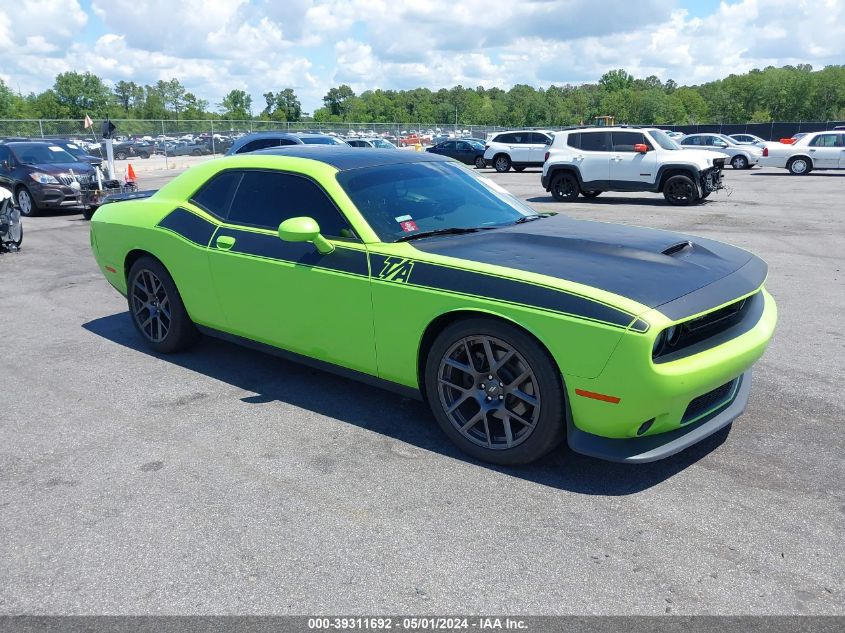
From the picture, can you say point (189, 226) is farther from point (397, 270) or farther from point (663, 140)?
point (663, 140)

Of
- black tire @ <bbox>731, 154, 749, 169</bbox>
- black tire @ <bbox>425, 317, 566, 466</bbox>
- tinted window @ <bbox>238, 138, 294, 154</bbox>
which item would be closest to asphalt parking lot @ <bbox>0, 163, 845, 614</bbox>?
black tire @ <bbox>425, 317, 566, 466</bbox>

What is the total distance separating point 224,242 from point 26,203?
13277 mm

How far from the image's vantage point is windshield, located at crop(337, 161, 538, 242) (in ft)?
13.9

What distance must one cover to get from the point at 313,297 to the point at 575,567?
2.21 meters

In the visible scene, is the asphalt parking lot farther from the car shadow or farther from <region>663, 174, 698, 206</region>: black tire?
<region>663, 174, 698, 206</region>: black tire

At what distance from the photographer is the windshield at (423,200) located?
4246mm

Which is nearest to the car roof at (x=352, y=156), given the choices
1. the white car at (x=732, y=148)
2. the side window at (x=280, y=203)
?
the side window at (x=280, y=203)

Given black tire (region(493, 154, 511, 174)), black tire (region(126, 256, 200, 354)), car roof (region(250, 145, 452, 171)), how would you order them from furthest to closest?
black tire (region(493, 154, 511, 174)) < black tire (region(126, 256, 200, 354)) < car roof (region(250, 145, 452, 171))

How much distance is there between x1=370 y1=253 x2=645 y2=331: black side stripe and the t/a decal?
0.03 m

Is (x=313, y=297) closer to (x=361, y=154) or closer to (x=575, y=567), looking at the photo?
(x=361, y=154)

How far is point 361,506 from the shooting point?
3.35 metres

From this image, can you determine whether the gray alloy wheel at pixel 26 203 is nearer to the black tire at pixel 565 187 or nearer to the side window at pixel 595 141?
the black tire at pixel 565 187

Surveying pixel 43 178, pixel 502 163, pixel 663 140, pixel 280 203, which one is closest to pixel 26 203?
pixel 43 178

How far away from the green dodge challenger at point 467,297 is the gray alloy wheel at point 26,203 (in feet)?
39.7
